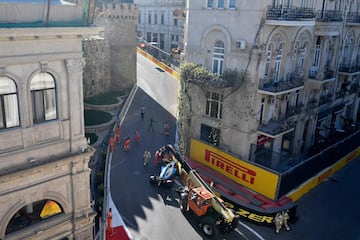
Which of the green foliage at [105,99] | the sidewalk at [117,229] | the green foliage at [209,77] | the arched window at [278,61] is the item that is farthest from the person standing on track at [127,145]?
the arched window at [278,61]

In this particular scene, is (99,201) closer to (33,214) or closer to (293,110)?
(33,214)

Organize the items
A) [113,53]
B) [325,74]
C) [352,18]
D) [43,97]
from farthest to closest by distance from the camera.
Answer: [113,53]
[352,18]
[325,74]
[43,97]

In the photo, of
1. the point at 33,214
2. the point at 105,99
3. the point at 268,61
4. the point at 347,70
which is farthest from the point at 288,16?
the point at 105,99

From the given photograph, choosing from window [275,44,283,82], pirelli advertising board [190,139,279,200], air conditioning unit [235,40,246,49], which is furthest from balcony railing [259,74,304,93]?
pirelli advertising board [190,139,279,200]

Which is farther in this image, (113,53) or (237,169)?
(113,53)

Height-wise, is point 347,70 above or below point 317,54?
below

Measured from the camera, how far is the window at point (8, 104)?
11898mm

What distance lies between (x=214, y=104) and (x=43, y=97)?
17.3 metres

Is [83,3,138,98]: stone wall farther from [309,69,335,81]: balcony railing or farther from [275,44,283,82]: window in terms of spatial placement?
[309,69,335,81]: balcony railing

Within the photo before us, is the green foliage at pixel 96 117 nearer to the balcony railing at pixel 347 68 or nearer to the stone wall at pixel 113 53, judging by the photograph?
the stone wall at pixel 113 53

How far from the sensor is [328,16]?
30234mm

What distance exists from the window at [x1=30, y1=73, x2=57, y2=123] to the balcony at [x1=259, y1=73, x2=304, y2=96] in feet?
53.4

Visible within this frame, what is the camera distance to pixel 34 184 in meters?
13.2

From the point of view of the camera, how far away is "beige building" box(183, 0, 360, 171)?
82.3ft
